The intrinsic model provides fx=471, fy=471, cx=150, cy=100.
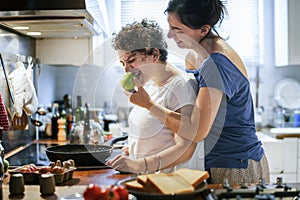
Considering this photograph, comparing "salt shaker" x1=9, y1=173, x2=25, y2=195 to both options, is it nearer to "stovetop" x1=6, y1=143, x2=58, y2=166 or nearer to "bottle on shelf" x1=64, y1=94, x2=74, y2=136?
"stovetop" x1=6, y1=143, x2=58, y2=166

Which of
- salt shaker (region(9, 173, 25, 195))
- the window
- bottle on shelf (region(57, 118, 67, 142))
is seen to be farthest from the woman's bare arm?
the window

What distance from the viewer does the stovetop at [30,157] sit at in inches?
98.7

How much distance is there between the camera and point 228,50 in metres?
2.17

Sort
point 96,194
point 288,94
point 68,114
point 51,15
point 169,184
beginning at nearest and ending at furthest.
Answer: point 96,194 < point 169,184 < point 51,15 < point 68,114 < point 288,94

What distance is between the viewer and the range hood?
6.84 feet

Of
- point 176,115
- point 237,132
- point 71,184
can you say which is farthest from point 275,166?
point 71,184

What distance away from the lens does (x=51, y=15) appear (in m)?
2.22

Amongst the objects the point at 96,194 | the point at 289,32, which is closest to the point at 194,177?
the point at 96,194

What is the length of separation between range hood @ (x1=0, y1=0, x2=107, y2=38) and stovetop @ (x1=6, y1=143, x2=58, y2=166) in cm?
73

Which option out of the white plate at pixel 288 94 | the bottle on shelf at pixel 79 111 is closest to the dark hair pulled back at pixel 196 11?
the bottle on shelf at pixel 79 111

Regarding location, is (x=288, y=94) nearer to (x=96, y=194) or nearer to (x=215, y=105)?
(x=215, y=105)

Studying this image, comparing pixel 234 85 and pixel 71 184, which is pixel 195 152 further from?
pixel 71 184

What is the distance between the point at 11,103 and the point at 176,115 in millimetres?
1155

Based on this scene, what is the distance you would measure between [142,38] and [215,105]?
42 centimetres
